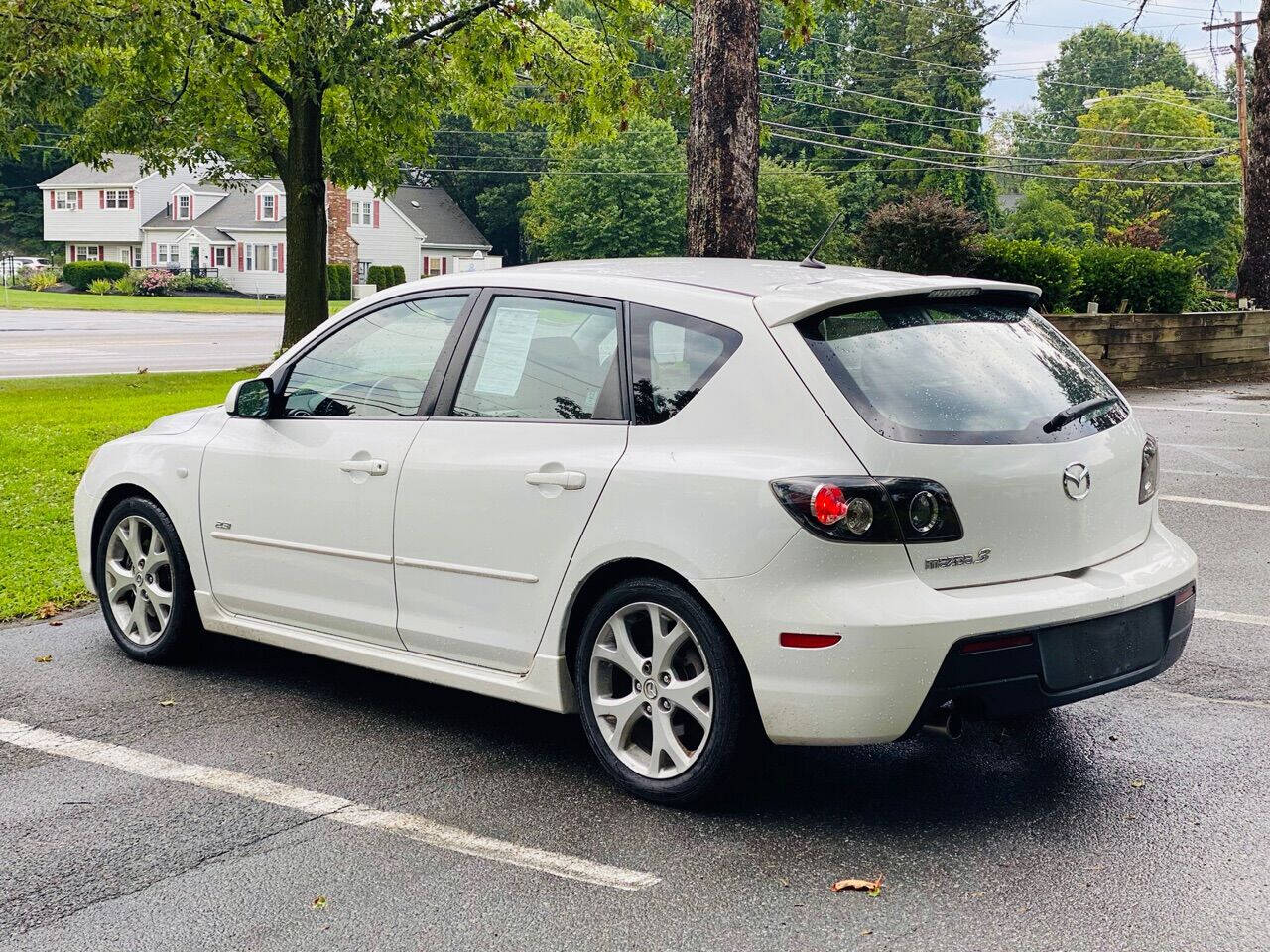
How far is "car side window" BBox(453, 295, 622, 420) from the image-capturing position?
15.7ft

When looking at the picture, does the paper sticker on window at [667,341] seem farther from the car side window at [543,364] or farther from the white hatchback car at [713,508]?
the car side window at [543,364]

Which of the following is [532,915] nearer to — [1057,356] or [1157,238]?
[1057,356]

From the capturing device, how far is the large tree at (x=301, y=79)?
1792 centimetres

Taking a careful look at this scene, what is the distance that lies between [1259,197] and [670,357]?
22210mm

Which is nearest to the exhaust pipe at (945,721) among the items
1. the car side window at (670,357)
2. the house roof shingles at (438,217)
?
the car side window at (670,357)

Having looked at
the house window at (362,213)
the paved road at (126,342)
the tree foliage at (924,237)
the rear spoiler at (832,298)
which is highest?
the house window at (362,213)

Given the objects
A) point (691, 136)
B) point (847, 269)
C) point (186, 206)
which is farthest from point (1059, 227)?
point (847, 269)

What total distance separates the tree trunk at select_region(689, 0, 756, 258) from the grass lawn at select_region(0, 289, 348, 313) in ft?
130

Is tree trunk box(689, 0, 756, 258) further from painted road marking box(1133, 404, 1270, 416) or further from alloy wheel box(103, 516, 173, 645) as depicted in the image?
painted road marking box(1133, 404, 1270, 416)

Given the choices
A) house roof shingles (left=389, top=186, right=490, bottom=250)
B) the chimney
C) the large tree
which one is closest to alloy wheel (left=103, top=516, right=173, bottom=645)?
the large tree

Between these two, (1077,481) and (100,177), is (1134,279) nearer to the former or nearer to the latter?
(1077,481)

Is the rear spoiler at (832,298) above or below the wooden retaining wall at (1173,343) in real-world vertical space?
above

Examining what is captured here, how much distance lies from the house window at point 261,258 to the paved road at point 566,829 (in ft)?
258

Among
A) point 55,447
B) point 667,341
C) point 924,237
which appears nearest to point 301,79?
point 55,447
